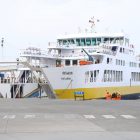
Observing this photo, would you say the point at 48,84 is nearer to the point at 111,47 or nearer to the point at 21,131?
the point at 111,47

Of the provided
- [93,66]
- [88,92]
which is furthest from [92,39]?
[88,92]

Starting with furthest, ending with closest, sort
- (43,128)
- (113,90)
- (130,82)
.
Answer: (130,82), (113,90), (43,128)

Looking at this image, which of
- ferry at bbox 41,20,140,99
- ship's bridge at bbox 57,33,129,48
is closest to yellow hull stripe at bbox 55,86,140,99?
ferry at bbox 41,20,140,99

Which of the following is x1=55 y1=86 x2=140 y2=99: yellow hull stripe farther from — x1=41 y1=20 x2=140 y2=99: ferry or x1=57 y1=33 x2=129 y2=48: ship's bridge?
x1=57 y1=33 x2=129 y2=48: ship's bridge

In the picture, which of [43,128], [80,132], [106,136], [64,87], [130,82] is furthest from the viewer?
[130,82]

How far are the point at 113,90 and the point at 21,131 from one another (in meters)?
40.0

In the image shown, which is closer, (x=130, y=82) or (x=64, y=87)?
(x=64, y=87)

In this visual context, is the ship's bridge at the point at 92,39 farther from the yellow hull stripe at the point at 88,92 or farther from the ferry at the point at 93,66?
the yellow hull stripe at the point at 88,92

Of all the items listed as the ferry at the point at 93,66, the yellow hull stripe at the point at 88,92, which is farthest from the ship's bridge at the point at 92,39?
the yellow hull stripe at the point at 88,92

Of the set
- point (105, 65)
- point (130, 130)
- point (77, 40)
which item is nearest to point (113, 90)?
point (105, 65)

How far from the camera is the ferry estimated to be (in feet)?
160

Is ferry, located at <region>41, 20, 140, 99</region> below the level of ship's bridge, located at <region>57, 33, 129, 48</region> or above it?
below

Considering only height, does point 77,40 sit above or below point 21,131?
above

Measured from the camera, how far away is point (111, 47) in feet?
176
